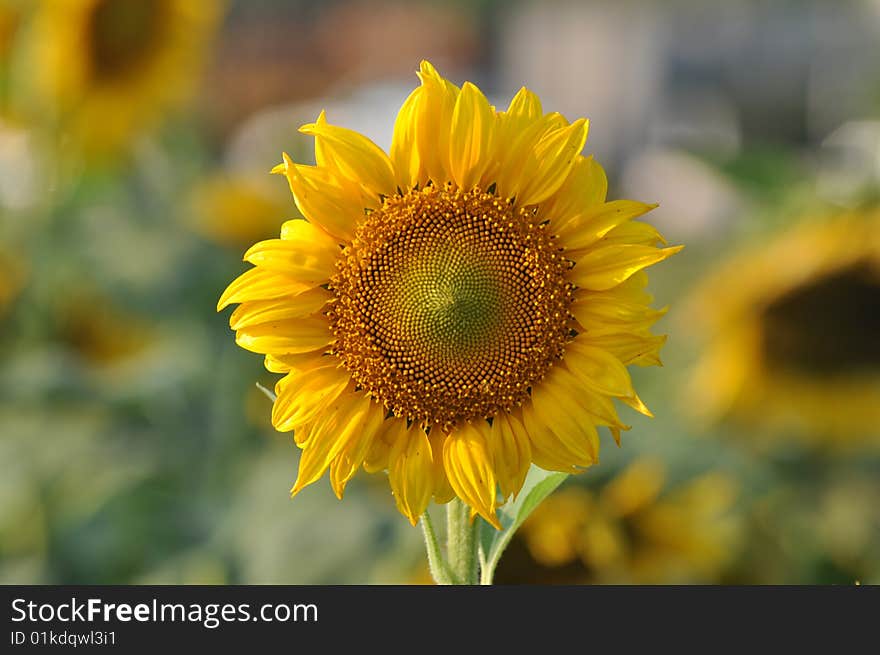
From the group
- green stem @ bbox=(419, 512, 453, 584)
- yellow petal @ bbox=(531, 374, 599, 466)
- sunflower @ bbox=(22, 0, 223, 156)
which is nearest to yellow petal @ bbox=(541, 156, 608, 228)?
yellow petal @ bbox=(531, 374, 599, 466)

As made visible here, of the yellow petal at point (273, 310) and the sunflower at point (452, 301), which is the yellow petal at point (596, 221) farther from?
the yellow petal at point (273, 310)

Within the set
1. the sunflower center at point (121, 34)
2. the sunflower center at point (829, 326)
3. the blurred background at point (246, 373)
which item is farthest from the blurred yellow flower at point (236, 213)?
the sunflower center at point (829, 326)

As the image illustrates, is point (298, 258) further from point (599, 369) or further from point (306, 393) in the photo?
point (599, 369)

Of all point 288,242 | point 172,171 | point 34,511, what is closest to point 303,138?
point 172,171

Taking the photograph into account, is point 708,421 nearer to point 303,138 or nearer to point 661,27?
point 303,138

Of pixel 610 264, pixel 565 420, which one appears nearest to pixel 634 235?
pixel 610 264

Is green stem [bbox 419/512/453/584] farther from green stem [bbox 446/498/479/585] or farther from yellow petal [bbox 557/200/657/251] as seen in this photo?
yellow petal [bbox 557/200/657/251]
